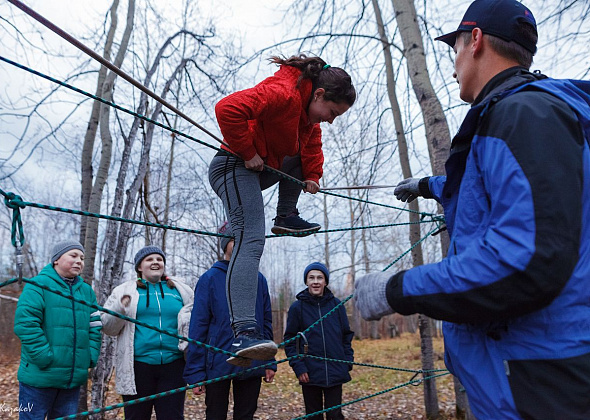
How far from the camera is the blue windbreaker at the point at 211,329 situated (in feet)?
9.44

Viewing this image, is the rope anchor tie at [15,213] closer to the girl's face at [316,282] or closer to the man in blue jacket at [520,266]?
the man in blue jacket at [520,266]

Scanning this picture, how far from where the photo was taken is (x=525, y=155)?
92cm

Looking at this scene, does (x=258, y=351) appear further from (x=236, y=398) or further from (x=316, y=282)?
(x=316, y=282)

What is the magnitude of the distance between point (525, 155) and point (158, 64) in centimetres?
605

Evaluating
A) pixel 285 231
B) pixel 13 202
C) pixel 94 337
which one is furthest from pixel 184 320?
pixel 13 202

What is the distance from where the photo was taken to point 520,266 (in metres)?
0.88

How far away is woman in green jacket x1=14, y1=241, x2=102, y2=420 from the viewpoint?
286 cm

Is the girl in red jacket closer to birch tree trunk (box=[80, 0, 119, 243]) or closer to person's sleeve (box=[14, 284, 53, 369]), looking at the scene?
person's sleeve (box=[14, 284, 53, 369])

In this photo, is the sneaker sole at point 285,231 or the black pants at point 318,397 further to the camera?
the black pants at point 318,397

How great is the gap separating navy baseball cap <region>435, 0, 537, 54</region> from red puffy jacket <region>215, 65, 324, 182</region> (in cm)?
89

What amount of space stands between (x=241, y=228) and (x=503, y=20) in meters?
1.24

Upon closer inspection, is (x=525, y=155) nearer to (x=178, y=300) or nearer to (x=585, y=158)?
(x=585, y=158)

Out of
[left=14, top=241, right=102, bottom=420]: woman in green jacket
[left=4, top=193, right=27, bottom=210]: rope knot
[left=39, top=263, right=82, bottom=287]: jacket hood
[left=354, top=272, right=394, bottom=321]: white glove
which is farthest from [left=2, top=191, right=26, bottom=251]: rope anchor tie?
[left=39, top=263, right=82, bottom=287]: jacket hood

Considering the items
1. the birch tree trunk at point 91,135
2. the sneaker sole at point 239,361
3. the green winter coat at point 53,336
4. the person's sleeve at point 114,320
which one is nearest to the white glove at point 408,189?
the sneaker sole at point 239,361
